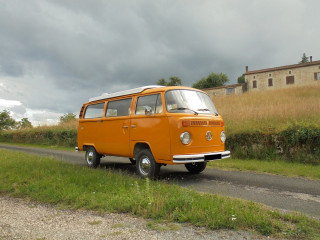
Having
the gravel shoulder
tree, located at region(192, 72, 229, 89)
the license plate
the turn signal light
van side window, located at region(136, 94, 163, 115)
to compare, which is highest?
tree, located at region(192, 72, 229, 89)

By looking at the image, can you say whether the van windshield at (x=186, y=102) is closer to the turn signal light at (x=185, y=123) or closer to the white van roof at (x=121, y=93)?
the turn signal light at (x=185, y=123)

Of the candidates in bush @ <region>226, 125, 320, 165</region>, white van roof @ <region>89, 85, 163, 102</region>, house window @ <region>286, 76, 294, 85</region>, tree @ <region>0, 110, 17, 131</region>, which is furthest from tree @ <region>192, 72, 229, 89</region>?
white van roof @ <region>89, 85, 163, 102</region>

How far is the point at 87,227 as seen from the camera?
369 cm

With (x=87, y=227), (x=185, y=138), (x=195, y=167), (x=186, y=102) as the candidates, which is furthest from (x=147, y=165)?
(x=87, y=227)

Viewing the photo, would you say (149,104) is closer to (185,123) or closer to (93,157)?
(185,123)

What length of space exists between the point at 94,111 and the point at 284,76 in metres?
43.7

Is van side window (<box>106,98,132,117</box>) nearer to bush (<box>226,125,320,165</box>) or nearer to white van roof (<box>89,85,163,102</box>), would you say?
white van roof (<box>89,85,163,102</box>)

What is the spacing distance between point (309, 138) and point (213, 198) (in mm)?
7046

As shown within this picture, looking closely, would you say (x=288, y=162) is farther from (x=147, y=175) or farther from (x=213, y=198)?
(x=213, y=198)

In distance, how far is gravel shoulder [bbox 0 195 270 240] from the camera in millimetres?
3346

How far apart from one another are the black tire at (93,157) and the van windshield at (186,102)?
3.73m

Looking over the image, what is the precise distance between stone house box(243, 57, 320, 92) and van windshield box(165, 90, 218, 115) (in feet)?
127

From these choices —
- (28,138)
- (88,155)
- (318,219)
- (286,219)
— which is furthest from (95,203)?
(28,138)

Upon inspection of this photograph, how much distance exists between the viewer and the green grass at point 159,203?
11.5 ft
